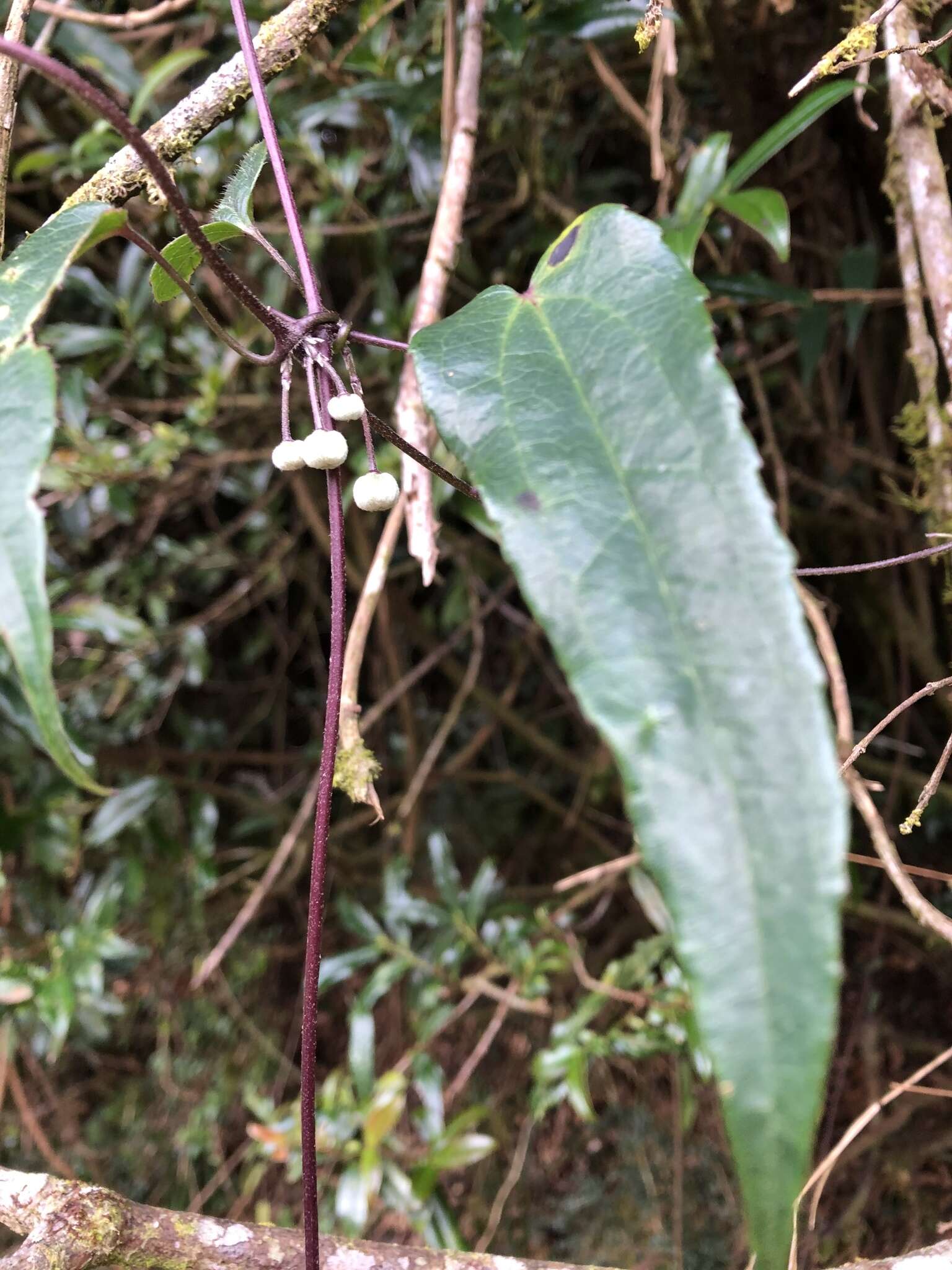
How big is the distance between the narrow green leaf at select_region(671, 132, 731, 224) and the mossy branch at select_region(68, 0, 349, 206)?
0.99 feet

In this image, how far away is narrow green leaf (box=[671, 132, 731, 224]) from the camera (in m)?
0.66

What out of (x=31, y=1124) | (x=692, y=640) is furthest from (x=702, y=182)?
(x=31, y=1124)

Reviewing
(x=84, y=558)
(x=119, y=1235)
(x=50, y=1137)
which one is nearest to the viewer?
(x=119, y=1235)

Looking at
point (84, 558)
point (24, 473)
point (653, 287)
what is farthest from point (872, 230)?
point (84, 558)

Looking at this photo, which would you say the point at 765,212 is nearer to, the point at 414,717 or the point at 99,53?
the point at 99,53

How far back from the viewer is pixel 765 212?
59cm

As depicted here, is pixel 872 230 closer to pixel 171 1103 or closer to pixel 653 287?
pixel 653 287

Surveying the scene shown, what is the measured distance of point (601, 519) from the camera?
0.76 ft

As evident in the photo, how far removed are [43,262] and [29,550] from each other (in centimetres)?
14

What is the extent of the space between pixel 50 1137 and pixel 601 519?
1623 millimetres

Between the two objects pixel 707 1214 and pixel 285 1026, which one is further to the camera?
pixel 285 1026

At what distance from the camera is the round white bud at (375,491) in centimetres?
36

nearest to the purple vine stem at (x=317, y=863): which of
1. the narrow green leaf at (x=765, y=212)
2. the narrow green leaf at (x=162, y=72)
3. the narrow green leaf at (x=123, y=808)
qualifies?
the narrow green leaf at (x=765, y=212)

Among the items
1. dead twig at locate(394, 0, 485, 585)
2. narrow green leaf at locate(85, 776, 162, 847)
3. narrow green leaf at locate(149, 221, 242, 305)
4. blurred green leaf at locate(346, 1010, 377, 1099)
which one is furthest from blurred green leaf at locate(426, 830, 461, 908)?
narrow green leaf at locate(149, 221, 242, 305)
